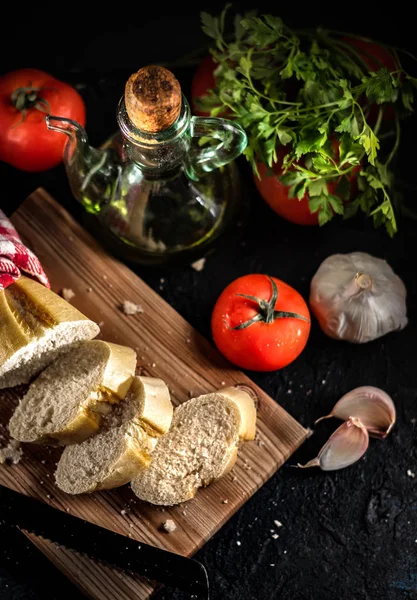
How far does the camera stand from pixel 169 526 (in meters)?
2.28

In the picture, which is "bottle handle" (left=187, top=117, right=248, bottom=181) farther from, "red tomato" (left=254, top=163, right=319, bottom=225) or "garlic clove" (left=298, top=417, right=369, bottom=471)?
"garlic clove" (left=298, top=417, right=369, bottom=471)

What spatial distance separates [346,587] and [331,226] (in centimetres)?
112

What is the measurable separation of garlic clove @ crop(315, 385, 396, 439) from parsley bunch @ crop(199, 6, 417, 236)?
1.66ft

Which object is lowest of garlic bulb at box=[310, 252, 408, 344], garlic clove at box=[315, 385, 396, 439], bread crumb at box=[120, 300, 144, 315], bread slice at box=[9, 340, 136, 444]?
garlic clove at box=[315, 385, 396, 439]

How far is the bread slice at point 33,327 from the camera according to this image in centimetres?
221

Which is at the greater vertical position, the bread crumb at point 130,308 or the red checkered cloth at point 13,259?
the red checkered cloth at point 13,259

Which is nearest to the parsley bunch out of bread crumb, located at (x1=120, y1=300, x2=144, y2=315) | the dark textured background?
the dark textured background

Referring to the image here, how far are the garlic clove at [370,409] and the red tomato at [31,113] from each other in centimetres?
119

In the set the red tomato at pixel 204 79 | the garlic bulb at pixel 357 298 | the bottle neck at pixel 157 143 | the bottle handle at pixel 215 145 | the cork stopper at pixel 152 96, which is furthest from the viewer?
the red tomato at pixel 204 79

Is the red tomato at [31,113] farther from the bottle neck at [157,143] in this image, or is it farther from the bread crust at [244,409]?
the bread crust at [244,409]

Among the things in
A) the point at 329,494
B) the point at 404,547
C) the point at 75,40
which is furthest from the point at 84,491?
the point at 75,40

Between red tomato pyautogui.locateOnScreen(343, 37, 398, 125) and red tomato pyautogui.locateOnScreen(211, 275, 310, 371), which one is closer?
red tomato pyautogui.locateOnScreen(211, 275, 310, 371)

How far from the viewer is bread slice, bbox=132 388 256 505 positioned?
2.25 meters

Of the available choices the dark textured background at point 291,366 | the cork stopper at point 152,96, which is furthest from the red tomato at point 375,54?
the cork stopper at point 152,96
